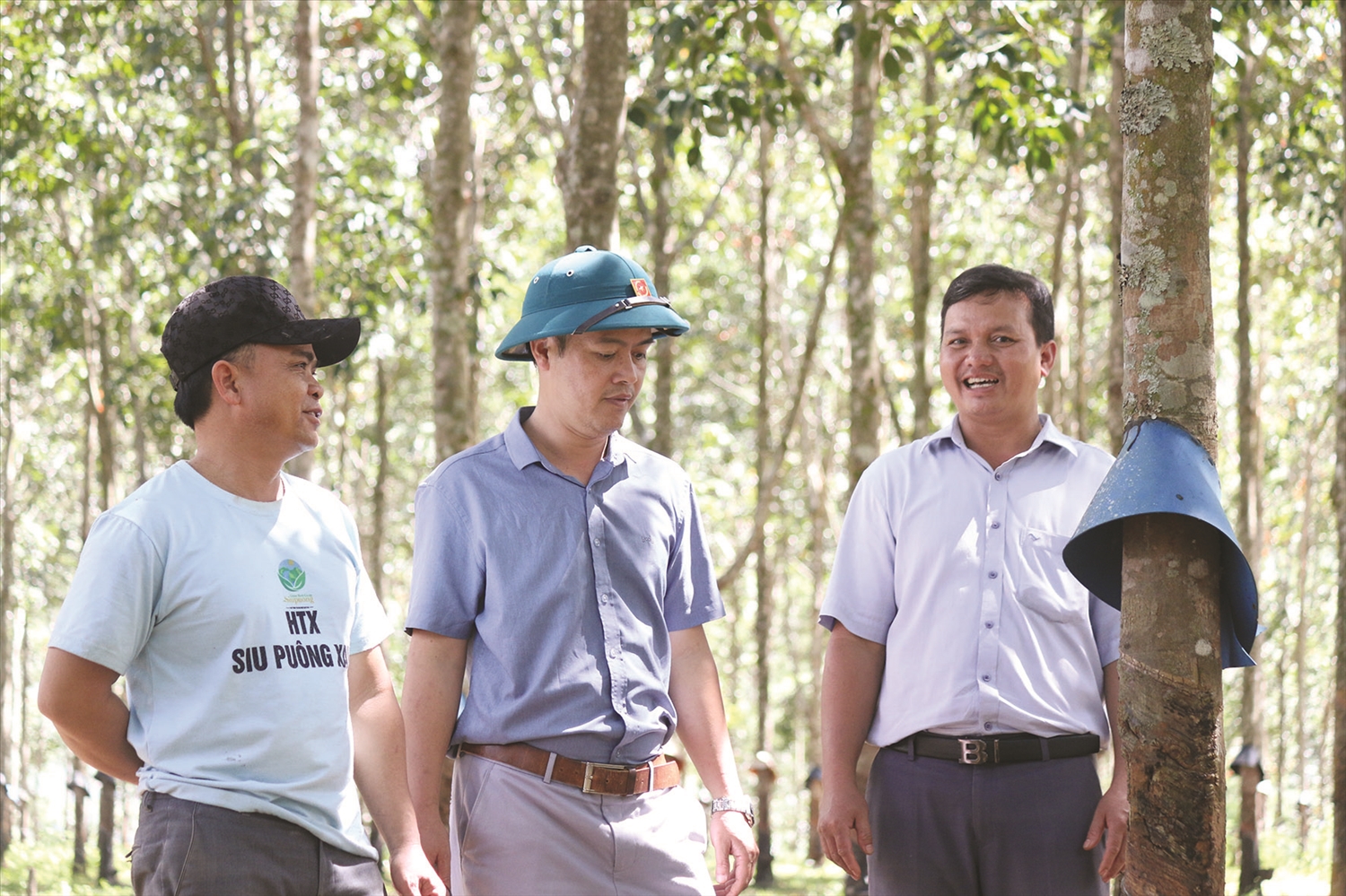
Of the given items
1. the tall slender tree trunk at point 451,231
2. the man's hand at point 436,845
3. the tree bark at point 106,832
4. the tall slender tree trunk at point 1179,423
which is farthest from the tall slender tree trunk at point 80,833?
the tall slender tree trunk at point 1179,423

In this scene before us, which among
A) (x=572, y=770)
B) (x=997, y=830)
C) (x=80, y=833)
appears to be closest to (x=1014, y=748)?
(x=997, y=830)

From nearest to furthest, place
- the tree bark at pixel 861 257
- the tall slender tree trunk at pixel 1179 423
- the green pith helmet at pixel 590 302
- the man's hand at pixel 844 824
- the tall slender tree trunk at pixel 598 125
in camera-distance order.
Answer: the tall slender tree trunk at pixel 1179 423
the green pith helmet at pixel 590 302
the man's hand at pixel 844 824
the tall slender tree trunk at pixel 598 125
the tree bark at pixel 861 257

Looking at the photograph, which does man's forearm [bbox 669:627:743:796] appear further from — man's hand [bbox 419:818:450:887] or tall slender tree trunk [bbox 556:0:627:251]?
tall slender tree trunk [bbox 556:0:627:251]

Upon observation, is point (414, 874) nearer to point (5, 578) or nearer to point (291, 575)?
point (291, 575)

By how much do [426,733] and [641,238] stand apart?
40.5 ft

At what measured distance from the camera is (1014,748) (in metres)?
3.09

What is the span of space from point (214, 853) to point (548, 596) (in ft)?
2.86

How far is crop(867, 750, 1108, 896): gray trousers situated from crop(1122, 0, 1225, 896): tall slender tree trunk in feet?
2.86

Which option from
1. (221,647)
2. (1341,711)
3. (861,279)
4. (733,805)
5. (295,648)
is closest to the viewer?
(221,647)

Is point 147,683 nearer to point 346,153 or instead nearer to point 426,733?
point 426,733

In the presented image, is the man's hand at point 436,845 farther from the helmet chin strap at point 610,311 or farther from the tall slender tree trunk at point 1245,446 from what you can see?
the tall slender tree trunk at point 1245,446

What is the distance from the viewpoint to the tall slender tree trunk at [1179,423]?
212 centimetres

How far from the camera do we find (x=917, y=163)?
34.0 feet

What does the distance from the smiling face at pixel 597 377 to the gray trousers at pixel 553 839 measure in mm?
808
